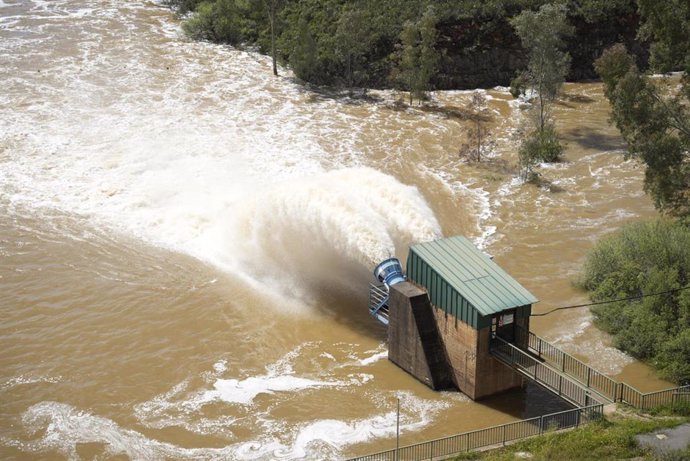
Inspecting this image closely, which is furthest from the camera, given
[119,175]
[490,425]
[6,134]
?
[6,134]

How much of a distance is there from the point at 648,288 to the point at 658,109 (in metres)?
7.59

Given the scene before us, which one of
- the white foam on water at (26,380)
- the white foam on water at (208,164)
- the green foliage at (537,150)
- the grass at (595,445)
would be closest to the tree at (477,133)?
the green foliage at (537,150)

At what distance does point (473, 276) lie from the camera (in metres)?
24.8

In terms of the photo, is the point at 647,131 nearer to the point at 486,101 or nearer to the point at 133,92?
the point at 486,101

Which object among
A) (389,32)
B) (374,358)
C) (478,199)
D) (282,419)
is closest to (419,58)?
(389,32)

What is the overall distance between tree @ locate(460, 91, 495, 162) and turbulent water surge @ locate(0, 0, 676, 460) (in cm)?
89

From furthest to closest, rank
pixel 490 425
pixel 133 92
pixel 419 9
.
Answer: pixel 419 9 < pixel 133 92 < pixel 490 425

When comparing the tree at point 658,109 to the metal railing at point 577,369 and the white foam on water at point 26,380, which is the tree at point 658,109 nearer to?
the metal railing at point 577,369

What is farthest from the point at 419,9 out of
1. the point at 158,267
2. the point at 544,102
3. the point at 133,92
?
the point at 158,267

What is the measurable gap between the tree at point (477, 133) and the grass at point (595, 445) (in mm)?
24528

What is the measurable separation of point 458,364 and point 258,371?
20.2ft

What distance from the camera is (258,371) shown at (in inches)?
1034

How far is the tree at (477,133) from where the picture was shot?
147 feet

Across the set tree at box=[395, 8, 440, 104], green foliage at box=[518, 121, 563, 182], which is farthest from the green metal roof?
tree at box=[395, 8, 440, 104]
